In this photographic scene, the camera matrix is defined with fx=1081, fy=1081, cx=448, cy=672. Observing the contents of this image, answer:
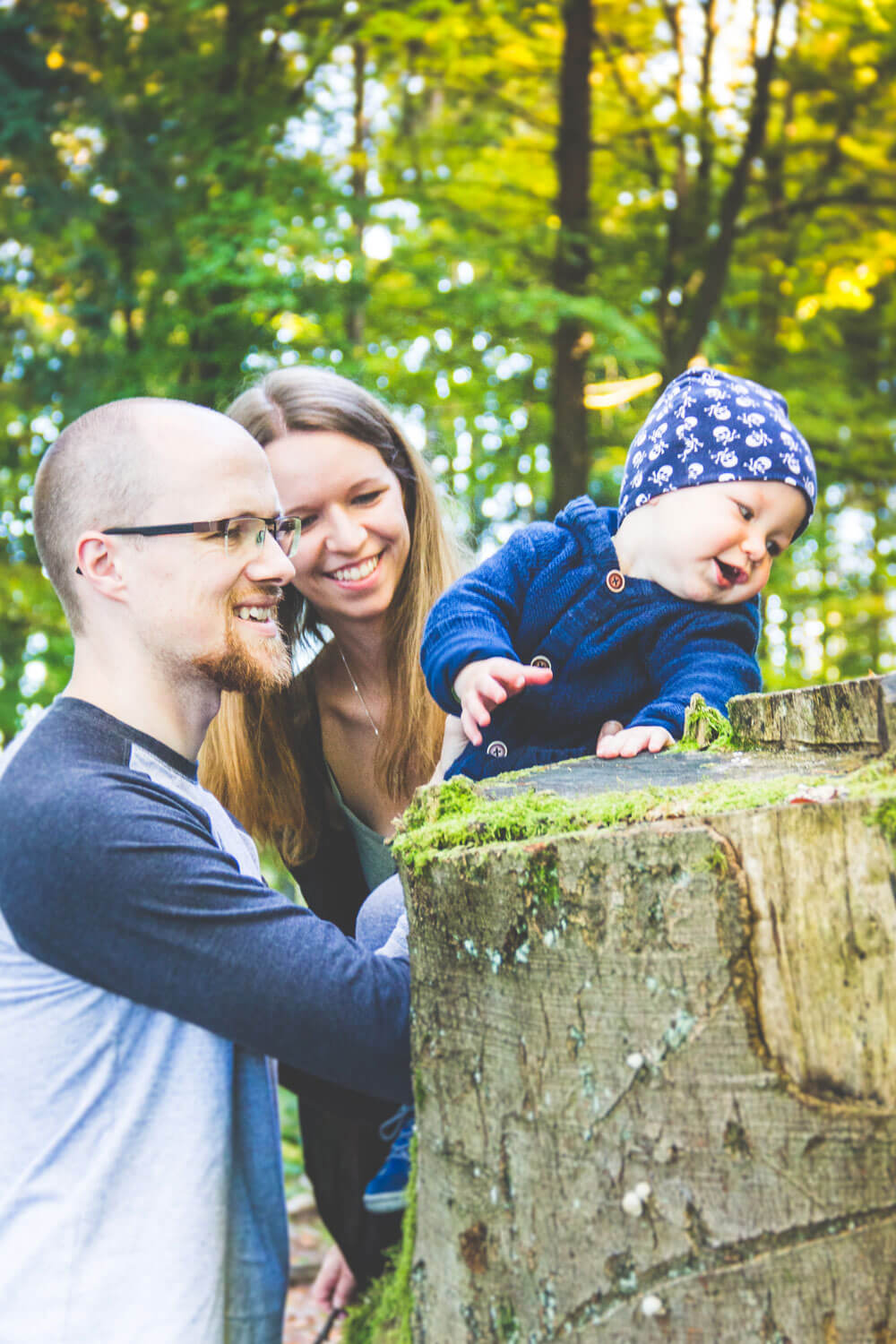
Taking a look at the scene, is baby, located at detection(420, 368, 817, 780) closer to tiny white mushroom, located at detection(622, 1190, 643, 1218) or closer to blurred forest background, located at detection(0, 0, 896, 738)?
tiny white mushroom, located at detection(622, 1190, 643, 1218)

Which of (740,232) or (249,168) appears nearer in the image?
(249,168)

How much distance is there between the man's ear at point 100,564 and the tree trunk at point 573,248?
443cm

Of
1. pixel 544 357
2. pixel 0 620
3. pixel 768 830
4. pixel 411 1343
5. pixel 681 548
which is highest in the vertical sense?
pixel 544 357

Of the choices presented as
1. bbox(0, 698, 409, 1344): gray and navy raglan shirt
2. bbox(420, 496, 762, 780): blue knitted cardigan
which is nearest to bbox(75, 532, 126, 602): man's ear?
bbox(0, 698, 409, 1344): gray and navy raglan shirt

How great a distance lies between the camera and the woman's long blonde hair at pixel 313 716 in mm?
2943

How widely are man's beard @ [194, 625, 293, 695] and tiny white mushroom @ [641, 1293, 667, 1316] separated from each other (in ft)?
3.85

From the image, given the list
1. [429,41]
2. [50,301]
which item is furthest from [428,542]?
[50,301]

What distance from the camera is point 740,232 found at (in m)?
6.91

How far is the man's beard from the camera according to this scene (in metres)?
1.95

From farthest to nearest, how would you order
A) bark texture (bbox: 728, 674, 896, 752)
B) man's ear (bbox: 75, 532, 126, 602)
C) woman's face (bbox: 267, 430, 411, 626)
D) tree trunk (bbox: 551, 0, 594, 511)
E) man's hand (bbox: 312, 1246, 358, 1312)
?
1. tree trunk (bbox: 551, 0, 594, 511)
2. man's hand (bbox: 312, 1246, 358, 1312)
3. woman's face (bbox: 267, 430, 411, 626)
4. man's ear (bbox: 75, 532, 126, 602)
5. bark texture (bbox: 728, 674, 896, 752)

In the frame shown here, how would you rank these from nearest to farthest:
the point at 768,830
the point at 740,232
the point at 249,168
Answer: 1. the point at 768,830
2. the point at 249,168
3. the point at 740,232

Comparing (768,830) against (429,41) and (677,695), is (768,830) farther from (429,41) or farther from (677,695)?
(429,41)

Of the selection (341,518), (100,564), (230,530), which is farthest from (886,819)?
(341,518)

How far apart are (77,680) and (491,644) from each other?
0.77m
